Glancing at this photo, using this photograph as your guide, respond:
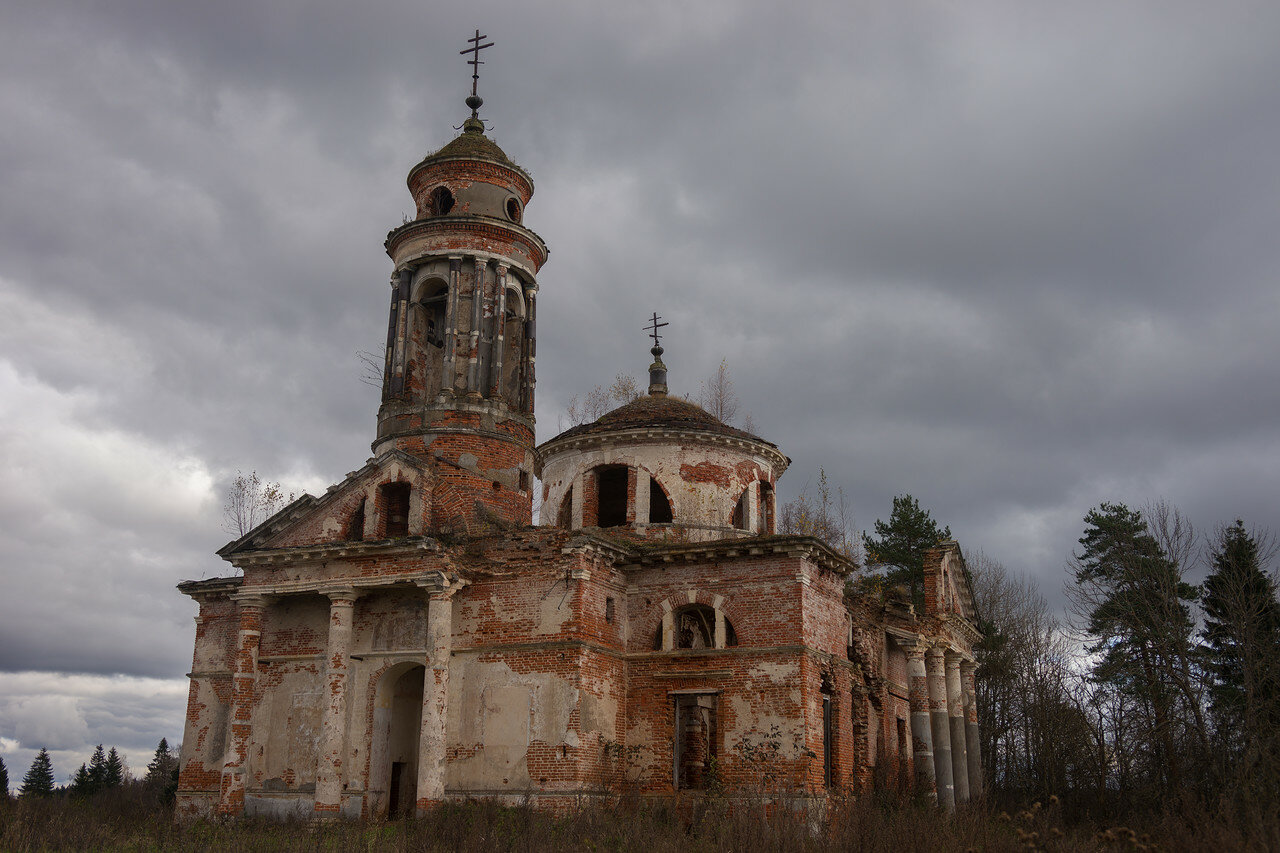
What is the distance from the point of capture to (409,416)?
73.6 ft

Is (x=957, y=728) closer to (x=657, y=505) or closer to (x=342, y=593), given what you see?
(x=657, y=505)

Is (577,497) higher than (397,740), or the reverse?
(577,497)

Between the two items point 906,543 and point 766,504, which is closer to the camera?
point 766,504

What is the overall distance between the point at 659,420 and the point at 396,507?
6.29 metres

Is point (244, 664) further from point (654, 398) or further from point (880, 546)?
point (880, 546)

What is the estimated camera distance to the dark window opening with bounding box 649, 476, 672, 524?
22922mm

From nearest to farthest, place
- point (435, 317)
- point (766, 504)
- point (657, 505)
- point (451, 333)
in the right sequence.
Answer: point (451, 333) < point (657, 505) < point (766, 504) < point (435, 317)

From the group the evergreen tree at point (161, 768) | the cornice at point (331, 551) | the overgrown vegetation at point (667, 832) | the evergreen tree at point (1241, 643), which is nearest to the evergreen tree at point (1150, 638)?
the evergreen tree at point (1241, 643)

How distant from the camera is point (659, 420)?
23.3m

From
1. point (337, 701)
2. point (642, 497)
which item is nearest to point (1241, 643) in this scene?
point (642, 497)

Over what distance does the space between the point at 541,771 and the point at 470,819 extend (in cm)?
187

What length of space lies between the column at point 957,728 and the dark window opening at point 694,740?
977 centimetres

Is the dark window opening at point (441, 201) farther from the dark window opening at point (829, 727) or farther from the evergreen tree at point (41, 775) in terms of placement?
the evergreen tree at point (41, 775)

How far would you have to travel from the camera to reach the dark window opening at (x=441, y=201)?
80.1ft
